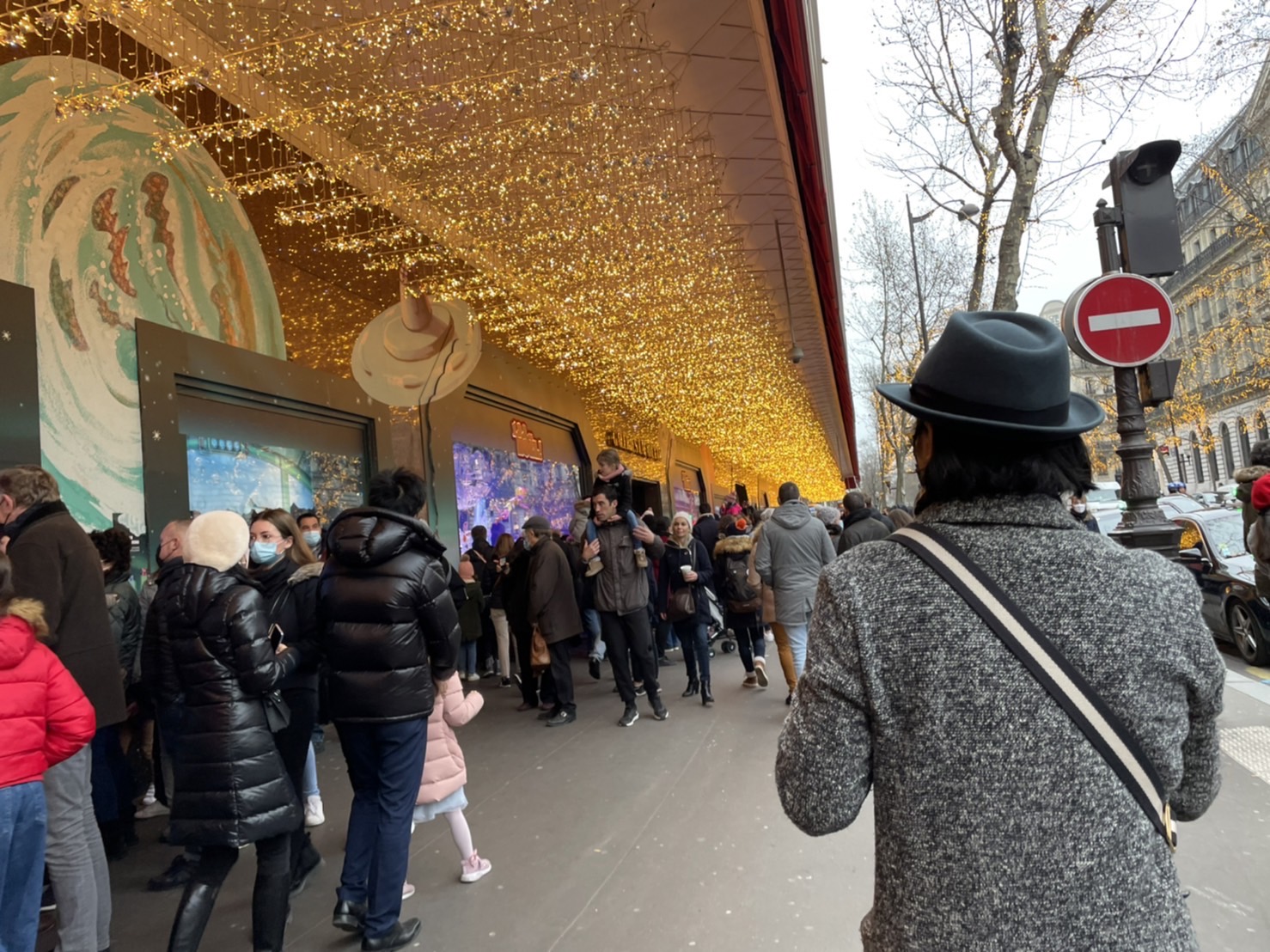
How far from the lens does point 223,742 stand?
9.40ft

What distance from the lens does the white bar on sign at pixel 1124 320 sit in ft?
13.5

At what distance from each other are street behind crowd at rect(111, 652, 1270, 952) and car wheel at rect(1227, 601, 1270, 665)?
2106mm

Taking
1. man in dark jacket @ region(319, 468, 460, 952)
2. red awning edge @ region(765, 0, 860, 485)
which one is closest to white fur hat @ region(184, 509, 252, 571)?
man in dark jacket @ region(319, 468, 460, 952)

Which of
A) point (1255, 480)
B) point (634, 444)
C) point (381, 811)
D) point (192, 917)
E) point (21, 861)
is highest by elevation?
point (634, 444)

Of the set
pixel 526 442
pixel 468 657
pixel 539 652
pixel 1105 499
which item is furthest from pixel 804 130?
pixel 1105 499

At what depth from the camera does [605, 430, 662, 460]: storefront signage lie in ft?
62.0

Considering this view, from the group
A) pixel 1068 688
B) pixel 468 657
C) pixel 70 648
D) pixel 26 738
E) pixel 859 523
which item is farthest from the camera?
pixel 468 657

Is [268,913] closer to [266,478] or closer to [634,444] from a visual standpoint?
[266,478]

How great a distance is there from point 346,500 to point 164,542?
4.45 meters

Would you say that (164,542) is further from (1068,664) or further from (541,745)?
(1068,664)

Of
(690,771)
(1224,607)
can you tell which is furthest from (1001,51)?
(690,771)

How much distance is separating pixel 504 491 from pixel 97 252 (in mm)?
7887

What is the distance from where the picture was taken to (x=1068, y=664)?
1.16m

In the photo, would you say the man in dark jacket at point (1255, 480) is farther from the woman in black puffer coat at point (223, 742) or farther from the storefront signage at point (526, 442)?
the storefront signage at point (526, 442)
